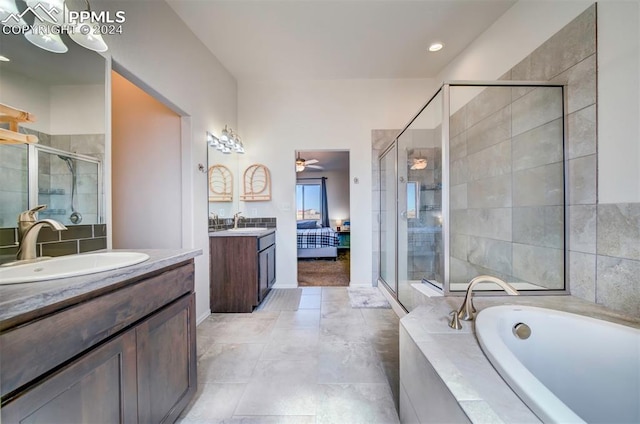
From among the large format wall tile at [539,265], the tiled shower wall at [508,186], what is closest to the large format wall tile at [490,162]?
the tiled shower wall at [508,186]

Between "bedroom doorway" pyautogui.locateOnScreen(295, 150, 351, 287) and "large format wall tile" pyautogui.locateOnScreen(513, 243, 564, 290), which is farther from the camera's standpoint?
"bedroom doorway" pyautogui.locateOnScreen(295, 150, 351, 287)

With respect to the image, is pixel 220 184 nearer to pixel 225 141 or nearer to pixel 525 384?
pixel 225 141

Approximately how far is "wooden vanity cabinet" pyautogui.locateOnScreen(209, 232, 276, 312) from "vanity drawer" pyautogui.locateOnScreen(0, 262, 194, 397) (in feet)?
4.72

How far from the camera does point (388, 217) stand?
3.19m

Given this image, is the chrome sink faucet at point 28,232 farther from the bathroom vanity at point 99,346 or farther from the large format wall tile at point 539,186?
the large format wall tile at point 539,186

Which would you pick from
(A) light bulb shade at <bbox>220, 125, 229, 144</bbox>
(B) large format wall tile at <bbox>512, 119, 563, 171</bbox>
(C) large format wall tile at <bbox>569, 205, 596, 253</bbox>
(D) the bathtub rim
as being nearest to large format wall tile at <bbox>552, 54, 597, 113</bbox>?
(B) large format wall tile at <bbox>512, 119, 563, 171</bbox>

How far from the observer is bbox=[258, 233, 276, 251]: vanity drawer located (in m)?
2.65

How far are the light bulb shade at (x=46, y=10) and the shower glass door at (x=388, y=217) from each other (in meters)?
2.79

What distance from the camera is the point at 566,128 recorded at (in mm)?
1479

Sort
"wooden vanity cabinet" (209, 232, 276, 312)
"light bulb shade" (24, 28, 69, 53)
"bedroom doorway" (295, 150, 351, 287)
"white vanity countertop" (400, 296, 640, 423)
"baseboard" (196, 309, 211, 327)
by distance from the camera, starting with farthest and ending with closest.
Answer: "bedroom doorway" (295, 150, 351, 287) < "wooden vanity cabinet" (209, 232, 276, 312) < "baseboard" (196, 309, 211, 327) < "light bulb shade" (24, 28, 69, 53) < "white vanity countertop" (400, 296, 640, 423)

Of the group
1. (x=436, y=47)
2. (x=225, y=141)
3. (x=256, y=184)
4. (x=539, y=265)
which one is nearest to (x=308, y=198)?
(x=256, y=184)

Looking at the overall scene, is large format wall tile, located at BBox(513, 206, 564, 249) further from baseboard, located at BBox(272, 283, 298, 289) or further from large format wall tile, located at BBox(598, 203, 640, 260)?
baseboard, located at BBox(272, 283, 298, 289)

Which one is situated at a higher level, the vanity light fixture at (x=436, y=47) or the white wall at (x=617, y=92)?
the vanity light fixture at (x=436, y=47)

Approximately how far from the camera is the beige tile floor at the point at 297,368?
1254 millimetres
